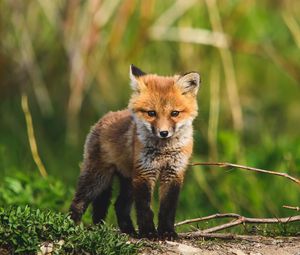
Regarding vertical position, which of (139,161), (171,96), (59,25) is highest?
(59,25)

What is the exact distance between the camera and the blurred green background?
9.86 m

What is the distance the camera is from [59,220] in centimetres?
590

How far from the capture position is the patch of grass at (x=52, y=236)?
5.65m

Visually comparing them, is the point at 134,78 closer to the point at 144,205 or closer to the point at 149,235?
the point at 144,205

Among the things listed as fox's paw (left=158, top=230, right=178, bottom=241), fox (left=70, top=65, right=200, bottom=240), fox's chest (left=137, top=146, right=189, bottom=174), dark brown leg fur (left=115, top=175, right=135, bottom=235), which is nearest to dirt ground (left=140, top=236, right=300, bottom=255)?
fox's paw (left=158, top=230, right=178, bottom=241)

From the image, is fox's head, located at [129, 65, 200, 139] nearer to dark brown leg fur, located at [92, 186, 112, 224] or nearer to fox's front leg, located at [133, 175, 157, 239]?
fox's front leg, located at [133, 175, 157, 239]

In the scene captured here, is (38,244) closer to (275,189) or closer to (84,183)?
(84,183)

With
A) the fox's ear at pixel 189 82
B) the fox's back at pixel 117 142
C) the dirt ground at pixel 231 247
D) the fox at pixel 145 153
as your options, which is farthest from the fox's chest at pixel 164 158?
the dirt ground at pixel 231 247

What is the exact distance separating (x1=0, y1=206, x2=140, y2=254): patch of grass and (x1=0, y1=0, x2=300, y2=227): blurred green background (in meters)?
2.57

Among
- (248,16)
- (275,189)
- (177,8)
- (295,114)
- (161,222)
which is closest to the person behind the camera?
(161,222)

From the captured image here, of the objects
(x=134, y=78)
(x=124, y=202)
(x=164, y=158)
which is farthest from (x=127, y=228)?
(x=134, y=78)

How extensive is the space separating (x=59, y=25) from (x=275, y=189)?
3807 mm

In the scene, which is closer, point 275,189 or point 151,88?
point 151,88

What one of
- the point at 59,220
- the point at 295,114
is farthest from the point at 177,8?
the point at 59,220
